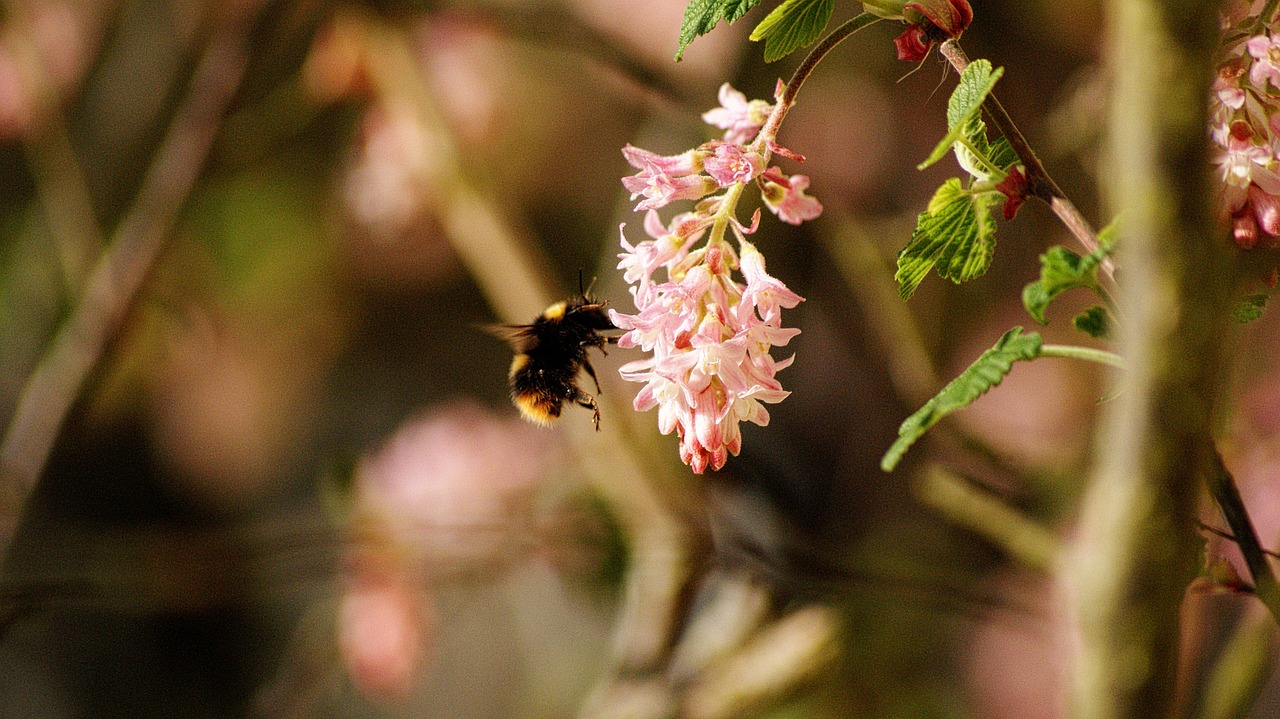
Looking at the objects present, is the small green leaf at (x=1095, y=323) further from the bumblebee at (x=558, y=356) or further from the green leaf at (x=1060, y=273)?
the bumblebee at (x=558, y=356)

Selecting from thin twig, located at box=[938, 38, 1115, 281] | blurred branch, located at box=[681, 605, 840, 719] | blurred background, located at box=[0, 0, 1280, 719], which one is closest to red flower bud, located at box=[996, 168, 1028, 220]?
thin twig, located at box=[938, 38, 1115, 281]

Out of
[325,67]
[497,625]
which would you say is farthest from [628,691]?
[497,625]

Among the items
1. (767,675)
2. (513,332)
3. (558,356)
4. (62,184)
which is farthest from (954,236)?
(62,184)

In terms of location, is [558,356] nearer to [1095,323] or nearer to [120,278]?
[1095,323]

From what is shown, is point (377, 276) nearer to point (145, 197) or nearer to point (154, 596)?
point (145, 197)

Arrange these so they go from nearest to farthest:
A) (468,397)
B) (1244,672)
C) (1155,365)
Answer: (1155,365)
(1244,672)
(468,397)

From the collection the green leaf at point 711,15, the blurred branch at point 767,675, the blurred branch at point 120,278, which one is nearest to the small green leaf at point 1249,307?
the green leaf at point 711,15
